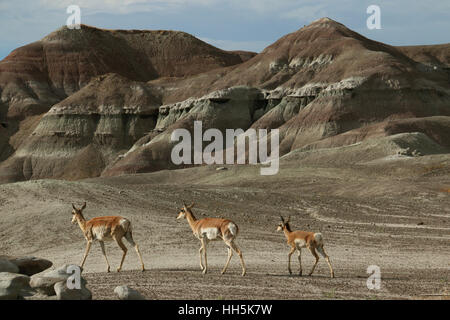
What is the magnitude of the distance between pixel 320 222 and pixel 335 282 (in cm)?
1690

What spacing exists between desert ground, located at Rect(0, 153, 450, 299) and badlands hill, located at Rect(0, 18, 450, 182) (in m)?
34.2

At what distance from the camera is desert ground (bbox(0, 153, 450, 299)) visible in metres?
14.2

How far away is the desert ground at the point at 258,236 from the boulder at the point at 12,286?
1.37 m

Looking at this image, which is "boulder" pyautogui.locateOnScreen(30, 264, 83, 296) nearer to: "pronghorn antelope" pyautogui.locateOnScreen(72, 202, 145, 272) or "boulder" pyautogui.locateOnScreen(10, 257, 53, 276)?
"pronghorn antelope" pyautogui.locateOnScreen(72, 202, 145, 272)

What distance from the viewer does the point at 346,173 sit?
5662cm

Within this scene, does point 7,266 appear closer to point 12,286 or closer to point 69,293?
point 12,286

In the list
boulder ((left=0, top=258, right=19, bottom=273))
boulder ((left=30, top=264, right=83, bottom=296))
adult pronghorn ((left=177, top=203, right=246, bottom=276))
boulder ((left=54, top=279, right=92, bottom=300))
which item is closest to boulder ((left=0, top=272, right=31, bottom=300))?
boulder ((left=30, top=264, right=83, bottom=296))

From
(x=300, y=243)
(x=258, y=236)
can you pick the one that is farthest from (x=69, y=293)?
(x=258, y=236)

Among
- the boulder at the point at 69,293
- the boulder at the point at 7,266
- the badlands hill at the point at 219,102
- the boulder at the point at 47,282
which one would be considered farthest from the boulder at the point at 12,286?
the badlands hill at the point at 219,102

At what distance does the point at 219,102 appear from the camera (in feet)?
383

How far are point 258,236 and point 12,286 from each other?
15.6 metres

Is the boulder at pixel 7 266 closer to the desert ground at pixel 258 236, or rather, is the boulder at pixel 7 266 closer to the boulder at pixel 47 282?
the desert ground at pixel 258 236

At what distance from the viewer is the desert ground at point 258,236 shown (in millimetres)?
14227
